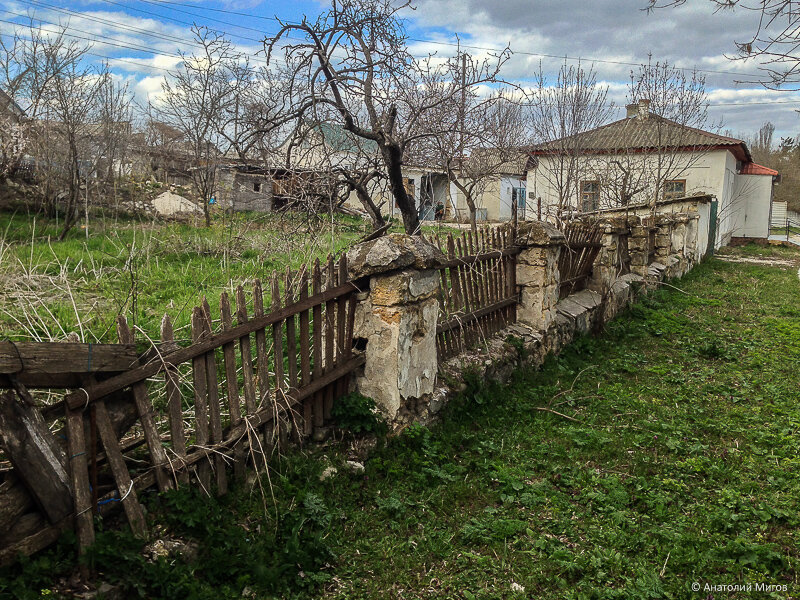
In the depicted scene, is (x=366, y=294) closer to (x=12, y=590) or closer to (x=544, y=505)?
(x=544, y=505)

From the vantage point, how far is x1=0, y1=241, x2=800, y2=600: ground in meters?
2.65

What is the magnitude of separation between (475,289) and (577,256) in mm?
2996

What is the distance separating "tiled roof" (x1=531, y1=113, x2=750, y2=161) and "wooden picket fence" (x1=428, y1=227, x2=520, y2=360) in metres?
9.78

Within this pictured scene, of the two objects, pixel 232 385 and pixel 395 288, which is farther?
pixel 395 288

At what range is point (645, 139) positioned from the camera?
19.8m

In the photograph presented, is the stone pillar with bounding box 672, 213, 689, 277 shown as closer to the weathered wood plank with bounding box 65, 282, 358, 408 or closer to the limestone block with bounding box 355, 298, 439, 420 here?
the limestone block with bounding box 355, 298, 439, 420

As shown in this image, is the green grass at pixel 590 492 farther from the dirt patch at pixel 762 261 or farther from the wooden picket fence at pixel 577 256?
the dirt patch at pixel 762 261

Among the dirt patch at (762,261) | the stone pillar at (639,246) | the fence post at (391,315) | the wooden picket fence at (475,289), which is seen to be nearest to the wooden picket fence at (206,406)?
the fence post at (391,315)

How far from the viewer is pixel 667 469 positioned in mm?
4113

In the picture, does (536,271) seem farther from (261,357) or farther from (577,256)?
(261,357)

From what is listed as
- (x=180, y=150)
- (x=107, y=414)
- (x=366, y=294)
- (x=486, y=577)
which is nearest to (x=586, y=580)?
(x=486, y=577)

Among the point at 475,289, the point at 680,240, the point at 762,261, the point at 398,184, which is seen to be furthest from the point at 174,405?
the point at 762,261

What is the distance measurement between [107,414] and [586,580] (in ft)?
8.07

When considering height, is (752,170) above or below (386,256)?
above
